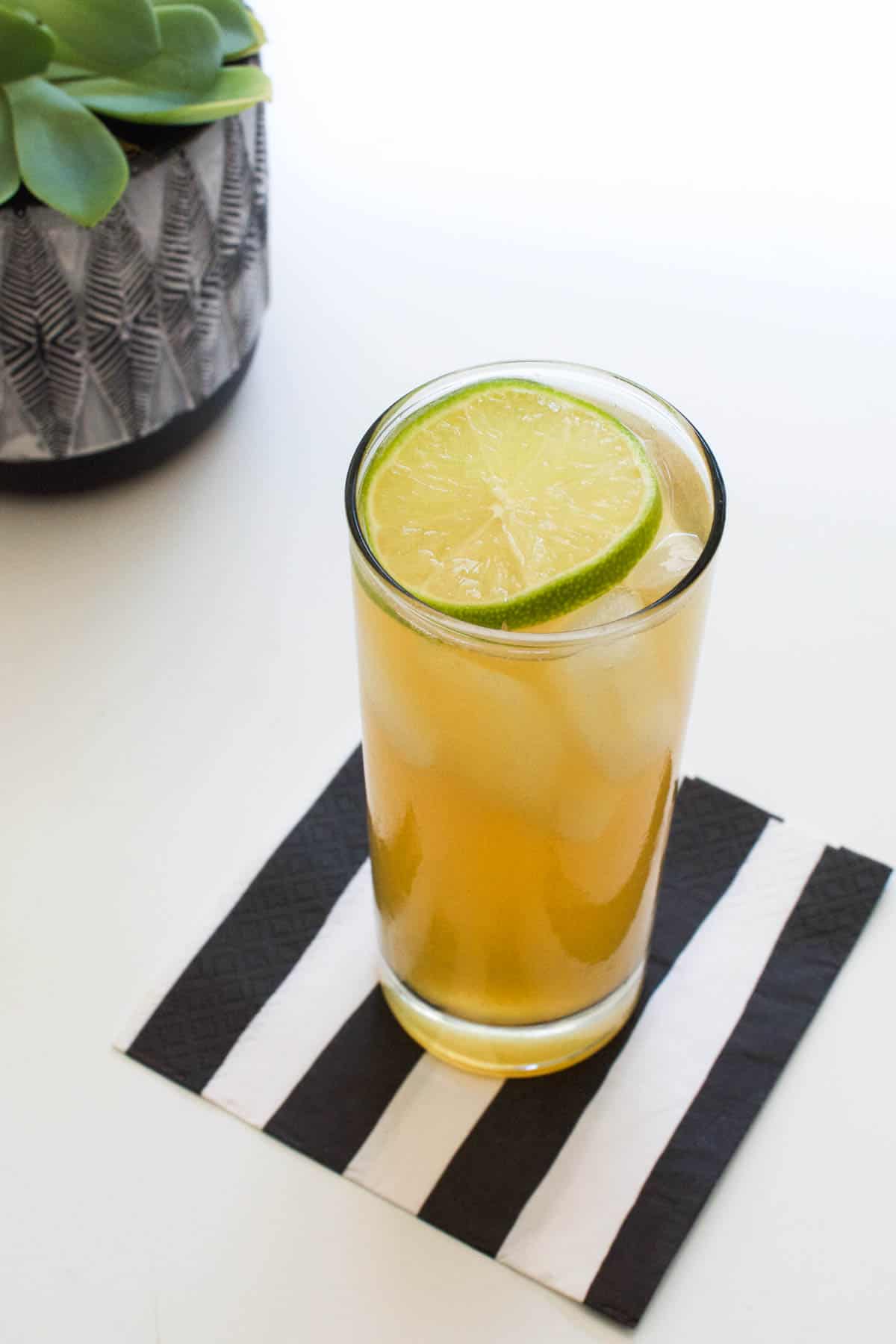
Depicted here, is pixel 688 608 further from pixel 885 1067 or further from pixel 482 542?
pixel 885 1067

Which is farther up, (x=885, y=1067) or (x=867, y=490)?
(x=867, y=490)

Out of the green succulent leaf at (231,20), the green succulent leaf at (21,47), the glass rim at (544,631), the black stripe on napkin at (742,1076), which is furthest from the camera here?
the green succulent leaf at (231,20)

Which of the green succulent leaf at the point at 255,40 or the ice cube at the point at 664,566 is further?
the green succulent leaf at the point at 255,40

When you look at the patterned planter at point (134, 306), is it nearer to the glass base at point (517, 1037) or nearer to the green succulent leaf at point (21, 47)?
the green succulent leaf at point (21, 47)

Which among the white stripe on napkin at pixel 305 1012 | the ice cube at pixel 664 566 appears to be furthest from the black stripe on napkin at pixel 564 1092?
the ice cube at pixel 664 566

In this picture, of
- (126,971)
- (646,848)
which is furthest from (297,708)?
(646,848)

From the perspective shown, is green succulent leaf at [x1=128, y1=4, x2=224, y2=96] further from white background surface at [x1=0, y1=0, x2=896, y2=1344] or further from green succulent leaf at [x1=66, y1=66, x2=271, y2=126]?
white background surface at [x1=0, y1=0, x2=896, y2=1344]
